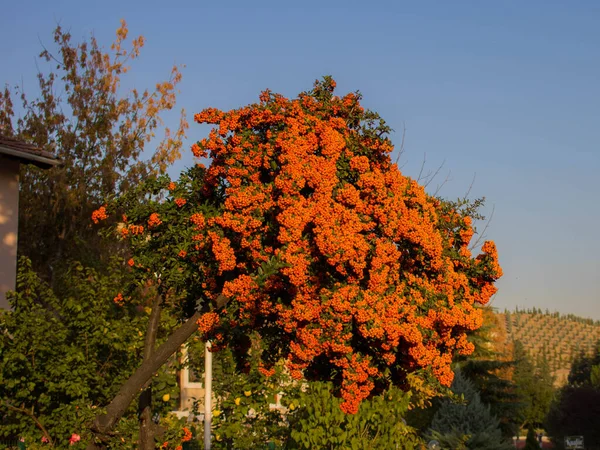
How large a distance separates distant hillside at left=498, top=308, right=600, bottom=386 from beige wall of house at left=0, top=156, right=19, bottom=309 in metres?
105

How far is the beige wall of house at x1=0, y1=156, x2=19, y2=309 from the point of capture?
816 inches

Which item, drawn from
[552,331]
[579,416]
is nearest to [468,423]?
[579,416]

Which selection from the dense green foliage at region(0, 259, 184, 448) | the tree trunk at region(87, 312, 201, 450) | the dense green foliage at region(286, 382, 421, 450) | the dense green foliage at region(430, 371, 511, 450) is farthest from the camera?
the dense green foliage at region(430, 371, 511, 450)

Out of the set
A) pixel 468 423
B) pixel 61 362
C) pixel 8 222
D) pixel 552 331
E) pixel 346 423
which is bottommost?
pixel 468 423

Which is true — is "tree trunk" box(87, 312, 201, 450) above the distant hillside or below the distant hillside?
below

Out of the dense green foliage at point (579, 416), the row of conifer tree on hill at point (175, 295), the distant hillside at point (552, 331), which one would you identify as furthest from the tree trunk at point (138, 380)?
the distant hillside at point (552, 331)

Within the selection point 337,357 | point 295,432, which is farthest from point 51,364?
point 337,357

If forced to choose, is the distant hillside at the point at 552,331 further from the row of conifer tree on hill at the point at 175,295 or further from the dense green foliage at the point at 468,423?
the row of conifer tree on hill at the point at 175,295

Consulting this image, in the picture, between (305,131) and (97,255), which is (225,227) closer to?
(305,131)

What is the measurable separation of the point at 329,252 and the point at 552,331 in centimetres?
14226

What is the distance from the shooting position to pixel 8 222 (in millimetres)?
21031

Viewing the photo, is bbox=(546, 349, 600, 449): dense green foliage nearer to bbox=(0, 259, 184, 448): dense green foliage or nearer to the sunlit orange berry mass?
bbox=(0, 259, 184, 448): dense green foliage

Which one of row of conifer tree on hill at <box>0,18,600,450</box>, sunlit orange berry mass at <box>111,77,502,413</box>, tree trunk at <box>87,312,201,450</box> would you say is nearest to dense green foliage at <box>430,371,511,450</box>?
row of conifer tree on hill at <box>0,18,600,450</box>

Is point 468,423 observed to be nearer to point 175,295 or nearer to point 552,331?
point 175,295
